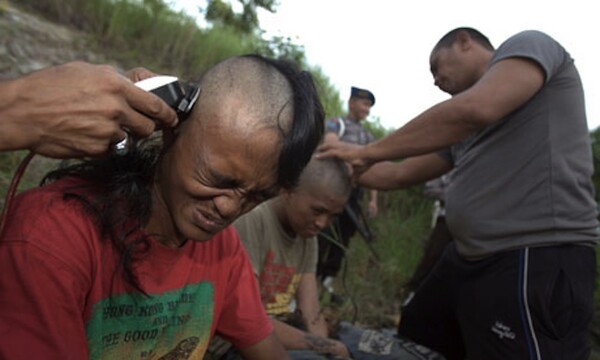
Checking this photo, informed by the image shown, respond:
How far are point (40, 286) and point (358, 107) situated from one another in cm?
455

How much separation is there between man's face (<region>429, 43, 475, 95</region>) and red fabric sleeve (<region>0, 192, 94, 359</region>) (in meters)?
1.92

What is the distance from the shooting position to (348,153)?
2443mm

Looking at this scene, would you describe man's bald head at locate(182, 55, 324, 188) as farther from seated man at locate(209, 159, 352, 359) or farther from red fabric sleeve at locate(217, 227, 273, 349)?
seated man at locate(209, 159, 352, 359)

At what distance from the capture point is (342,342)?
2404mm

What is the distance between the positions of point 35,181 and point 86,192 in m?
1.95

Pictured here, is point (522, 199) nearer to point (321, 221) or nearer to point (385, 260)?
point (321, 221)

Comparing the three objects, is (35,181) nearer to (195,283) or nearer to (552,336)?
(195,283)

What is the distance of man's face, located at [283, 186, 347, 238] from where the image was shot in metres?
2.48

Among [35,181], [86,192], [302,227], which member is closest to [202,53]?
[35,181]

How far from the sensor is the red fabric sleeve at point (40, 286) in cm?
99

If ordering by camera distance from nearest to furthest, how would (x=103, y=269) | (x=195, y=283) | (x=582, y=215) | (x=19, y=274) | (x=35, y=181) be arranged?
(x=19, y=274), (x=103, y=269), (x=195, y=283), (x=582, y=215), (x=35, y=181)

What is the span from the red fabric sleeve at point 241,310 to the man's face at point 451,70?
143cm

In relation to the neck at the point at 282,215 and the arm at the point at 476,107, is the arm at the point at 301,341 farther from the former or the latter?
the arm at the point at 476,107

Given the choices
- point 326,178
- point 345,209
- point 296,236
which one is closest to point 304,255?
point 296,236
